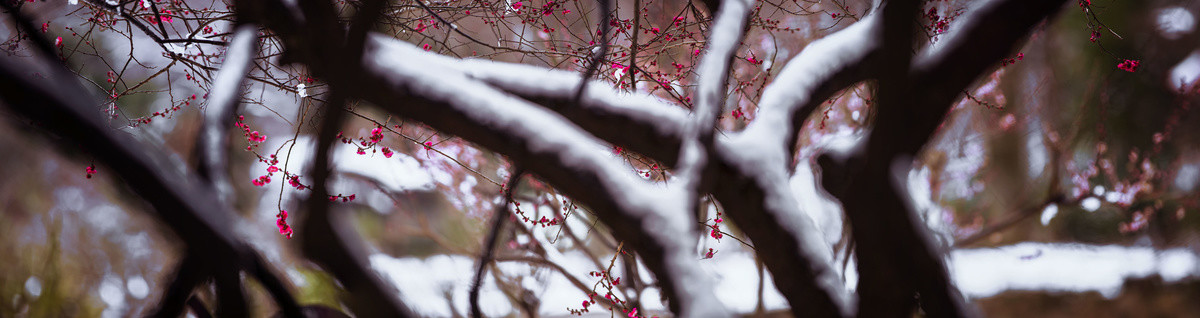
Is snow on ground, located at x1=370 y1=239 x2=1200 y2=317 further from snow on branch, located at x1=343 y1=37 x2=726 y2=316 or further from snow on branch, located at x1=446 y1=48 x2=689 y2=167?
snow on branch, located at x1=343 y1=37 x2=726 y2=316

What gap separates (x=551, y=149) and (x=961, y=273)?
16.1ft

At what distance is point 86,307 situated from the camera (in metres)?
3.17

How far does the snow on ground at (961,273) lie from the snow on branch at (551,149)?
1.77m

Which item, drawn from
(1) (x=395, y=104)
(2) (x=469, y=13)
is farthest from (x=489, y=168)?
(1) (x=395, y=104)

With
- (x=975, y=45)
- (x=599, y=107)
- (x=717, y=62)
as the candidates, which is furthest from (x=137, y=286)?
(x=975, y=45)

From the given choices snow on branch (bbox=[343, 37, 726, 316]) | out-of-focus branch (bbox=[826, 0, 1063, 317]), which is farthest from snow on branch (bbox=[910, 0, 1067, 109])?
snow on branch (bbox=[343, 37, 726, 316])

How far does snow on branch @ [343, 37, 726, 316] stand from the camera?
101 cm

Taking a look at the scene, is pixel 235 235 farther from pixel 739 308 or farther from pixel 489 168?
pixel 739 308

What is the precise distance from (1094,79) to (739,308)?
354cm

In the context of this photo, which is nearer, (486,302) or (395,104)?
(395,104)

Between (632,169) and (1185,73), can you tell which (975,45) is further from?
(1185,73)

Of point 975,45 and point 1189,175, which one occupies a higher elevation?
point 1189,175

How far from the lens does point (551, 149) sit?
3.93 ft

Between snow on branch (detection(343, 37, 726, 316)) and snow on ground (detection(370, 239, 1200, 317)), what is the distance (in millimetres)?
1775
